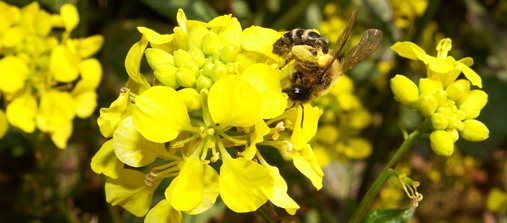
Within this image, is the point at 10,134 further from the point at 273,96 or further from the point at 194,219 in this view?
the point at 273,96

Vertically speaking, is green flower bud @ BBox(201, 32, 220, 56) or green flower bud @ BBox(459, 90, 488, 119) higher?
green flower bud @ BBox(201, 32, 220, 56)

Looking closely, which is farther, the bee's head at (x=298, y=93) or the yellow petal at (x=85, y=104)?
the yellow petal at (x=85, y=104)

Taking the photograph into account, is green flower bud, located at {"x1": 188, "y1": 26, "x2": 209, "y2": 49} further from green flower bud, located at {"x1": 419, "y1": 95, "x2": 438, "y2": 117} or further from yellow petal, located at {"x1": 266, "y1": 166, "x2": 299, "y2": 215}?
green flower bud, located at {"x1": 419, "y1": 95, "x2": 438, "y2": 117}

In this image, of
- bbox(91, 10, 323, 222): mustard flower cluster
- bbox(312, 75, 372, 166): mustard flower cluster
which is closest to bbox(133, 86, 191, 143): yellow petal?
bbox(91, 10, 323, 222): mustard flower cluster

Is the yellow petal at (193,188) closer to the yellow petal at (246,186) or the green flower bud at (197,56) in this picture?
Result: the yellow petal at (246,186)

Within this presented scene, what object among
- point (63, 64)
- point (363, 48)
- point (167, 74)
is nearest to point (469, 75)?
point (363, 48)

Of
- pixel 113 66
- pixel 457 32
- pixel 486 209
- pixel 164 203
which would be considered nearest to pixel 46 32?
pixel 113 66

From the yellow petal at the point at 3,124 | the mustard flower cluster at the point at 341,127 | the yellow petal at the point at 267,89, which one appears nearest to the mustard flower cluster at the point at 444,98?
the yellow petal at the point at 267,89
